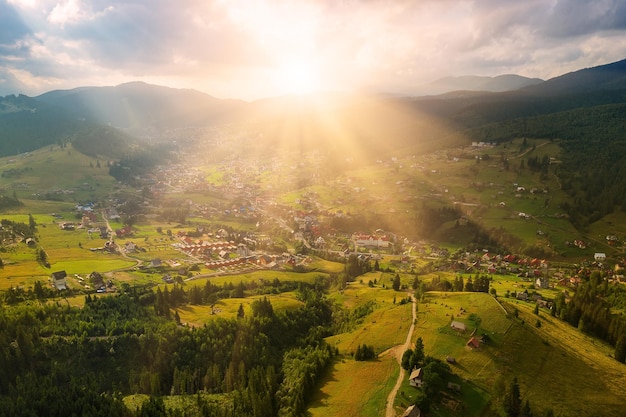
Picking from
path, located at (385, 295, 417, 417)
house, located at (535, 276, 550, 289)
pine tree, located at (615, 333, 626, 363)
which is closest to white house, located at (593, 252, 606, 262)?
house, located at (535, 276, 550, 289)

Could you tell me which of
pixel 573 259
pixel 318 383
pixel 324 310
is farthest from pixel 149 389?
pixel 573 259

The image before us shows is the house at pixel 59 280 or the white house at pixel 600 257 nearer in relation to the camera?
the house at pixel 59 280

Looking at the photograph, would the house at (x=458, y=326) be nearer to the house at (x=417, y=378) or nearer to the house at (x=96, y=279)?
the house at (x=417, y=378)

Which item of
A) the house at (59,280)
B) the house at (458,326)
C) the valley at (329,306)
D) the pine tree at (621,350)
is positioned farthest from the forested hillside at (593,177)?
the house at (59,280)

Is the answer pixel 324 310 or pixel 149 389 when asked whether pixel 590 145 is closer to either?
pixel 324 310

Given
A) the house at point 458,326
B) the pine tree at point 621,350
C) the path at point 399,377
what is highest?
the house at point 458,326

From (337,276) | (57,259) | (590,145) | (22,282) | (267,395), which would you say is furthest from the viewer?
(590,145)
